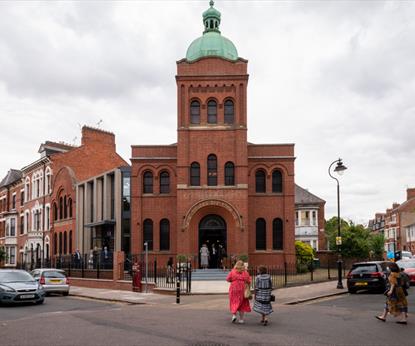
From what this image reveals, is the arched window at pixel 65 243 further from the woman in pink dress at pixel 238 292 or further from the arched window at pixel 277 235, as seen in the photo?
the woman in pink dress at pixel 238 292

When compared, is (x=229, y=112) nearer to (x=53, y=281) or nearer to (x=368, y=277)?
(x=53, y=281)

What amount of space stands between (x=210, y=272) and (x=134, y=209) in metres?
7.24

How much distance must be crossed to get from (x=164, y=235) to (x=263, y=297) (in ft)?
76.7

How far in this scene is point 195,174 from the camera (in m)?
36.0

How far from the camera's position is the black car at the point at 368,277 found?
23.0 meters

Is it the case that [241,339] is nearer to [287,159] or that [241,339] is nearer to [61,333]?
[61,333]

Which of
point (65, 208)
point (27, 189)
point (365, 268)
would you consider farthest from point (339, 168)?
point (27, 189)

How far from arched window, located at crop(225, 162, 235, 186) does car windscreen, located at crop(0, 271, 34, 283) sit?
54.8 feet

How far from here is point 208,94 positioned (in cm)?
3653

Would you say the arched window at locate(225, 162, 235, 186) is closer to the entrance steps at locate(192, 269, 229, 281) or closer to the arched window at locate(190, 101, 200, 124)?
the arched window at locate(190, 101, 200, 124)

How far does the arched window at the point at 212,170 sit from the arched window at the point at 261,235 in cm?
402

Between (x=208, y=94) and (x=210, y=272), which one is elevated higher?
(x=208, y=94)

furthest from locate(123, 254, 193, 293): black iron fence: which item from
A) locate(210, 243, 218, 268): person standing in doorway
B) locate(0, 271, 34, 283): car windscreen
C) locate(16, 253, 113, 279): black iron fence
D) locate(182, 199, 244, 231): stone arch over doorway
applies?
locate(0, 271, 34, 283): car windscreen

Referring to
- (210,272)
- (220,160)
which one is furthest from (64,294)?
(220,160)
